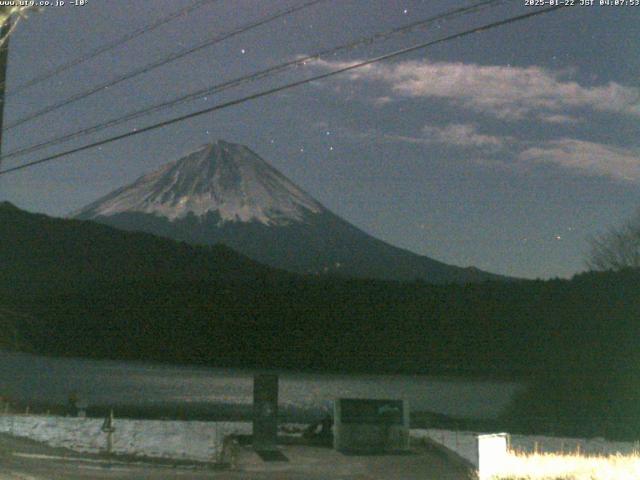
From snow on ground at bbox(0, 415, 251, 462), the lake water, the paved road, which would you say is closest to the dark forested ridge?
the lake water

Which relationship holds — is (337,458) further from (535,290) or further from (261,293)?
(261,293)

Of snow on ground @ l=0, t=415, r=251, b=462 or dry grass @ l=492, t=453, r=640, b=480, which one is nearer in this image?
dry grass @ l=492, t=453, r=640, b=480

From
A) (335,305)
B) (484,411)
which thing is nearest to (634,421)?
(484,411)

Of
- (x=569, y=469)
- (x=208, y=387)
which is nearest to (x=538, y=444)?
(x=569, y=469)

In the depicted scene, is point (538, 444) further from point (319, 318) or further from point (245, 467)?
point (319, 318)

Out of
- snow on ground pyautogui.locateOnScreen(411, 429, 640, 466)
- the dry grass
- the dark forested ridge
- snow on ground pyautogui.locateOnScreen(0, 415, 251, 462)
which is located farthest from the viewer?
the dark forested ridge

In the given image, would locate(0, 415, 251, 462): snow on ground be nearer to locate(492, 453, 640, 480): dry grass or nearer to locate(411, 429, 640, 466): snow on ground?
locate(411, 429, 640, 466): snow on ground
